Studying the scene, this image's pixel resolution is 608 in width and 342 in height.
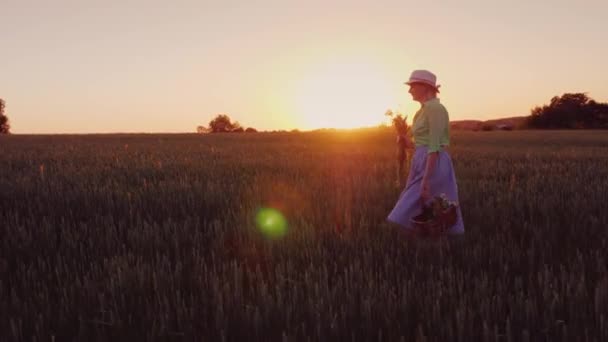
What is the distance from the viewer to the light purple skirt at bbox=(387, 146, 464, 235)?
4.77m

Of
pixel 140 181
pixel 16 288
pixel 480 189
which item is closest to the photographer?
pixel 16 288

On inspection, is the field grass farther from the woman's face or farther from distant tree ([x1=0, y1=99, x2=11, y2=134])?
distant tree ([x1=0, y1=99, x2=11, y2=134])

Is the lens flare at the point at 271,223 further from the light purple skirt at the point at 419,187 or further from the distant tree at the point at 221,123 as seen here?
the distant tree at the point at 221,123

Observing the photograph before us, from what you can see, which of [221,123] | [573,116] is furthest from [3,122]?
[573,116]

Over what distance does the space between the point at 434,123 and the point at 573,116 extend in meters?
85.3

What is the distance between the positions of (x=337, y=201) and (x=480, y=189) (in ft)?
7.44

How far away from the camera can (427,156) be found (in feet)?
15.5

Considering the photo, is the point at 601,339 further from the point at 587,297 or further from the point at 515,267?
the point at 515,267

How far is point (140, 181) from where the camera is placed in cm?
838

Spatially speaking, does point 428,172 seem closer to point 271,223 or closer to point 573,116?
point 271,223

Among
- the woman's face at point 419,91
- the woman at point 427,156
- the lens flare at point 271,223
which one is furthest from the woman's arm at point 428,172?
the lens flare at point 271,223

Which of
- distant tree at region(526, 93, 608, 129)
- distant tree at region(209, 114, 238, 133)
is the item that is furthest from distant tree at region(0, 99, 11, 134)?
distant tree at region(526, 93, 608, 129)

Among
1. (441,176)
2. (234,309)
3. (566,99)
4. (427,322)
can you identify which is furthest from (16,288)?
(566,99)

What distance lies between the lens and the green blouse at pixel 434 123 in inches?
177
